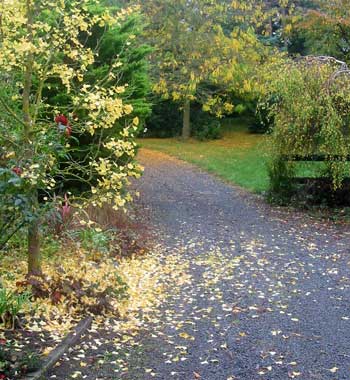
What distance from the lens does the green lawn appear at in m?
14.4

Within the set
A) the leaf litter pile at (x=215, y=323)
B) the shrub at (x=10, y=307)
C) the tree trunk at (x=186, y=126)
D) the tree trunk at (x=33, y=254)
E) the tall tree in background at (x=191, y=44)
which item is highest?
the tall tree in background at (x=191, y=44)

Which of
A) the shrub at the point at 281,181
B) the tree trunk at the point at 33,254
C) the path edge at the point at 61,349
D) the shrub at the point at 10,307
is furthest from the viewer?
the shrub at the point at 281,181

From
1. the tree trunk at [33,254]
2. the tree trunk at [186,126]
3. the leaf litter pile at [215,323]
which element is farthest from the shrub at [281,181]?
the tree trunk at [186,126]

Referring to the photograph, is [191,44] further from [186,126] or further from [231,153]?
[186,126]

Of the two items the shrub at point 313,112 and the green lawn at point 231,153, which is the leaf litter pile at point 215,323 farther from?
the green lawn at point 231,153

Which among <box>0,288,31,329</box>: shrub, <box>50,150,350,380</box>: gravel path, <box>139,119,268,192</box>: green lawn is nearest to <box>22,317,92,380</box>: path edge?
<box>50,150,350,380</box>: gravel path

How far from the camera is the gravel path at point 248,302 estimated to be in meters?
4.14

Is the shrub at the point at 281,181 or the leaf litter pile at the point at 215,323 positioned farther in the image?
the shrub at the point at 281,181

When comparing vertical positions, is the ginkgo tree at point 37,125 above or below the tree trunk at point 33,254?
above

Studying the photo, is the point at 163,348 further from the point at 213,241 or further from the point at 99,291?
the point at 213,241

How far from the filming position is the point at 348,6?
A: 15.1 meters

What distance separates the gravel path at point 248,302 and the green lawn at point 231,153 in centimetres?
266

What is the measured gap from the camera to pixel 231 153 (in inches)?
819

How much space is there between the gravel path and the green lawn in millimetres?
2663
